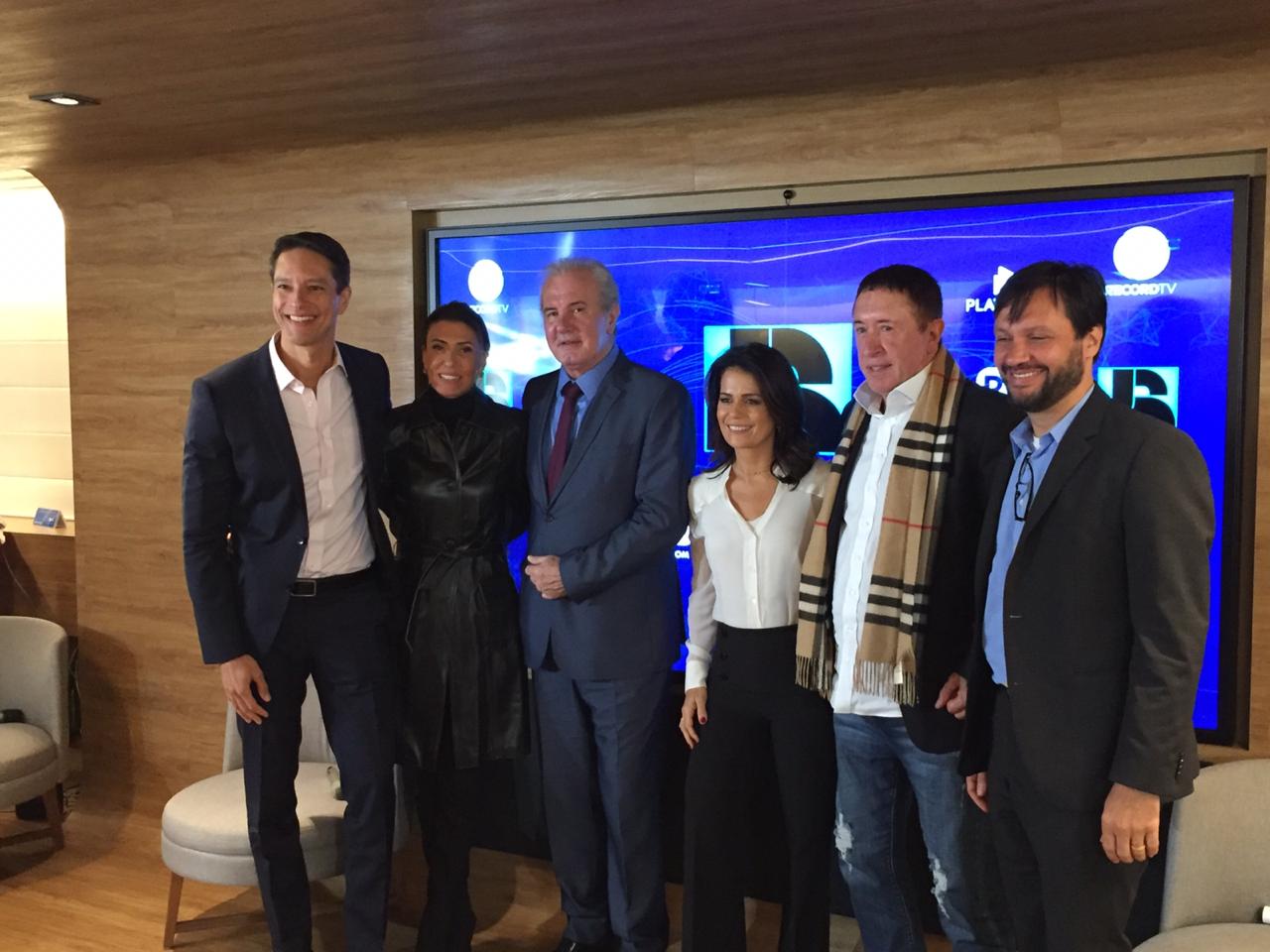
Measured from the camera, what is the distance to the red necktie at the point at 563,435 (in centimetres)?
279

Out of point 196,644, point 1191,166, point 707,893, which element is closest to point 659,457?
point 707,893

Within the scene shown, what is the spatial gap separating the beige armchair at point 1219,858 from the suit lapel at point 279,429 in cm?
223

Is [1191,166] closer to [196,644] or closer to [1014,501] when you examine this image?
[1014,501]

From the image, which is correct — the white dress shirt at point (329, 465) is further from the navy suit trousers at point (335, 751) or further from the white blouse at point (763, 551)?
the white blouse at point (763, 551)

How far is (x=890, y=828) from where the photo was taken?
241cm

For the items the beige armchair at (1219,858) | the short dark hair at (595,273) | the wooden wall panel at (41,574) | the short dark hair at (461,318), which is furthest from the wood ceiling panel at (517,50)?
the wooden wall panel at (41,574)


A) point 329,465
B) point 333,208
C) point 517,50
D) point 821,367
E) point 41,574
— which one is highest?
point 517,50

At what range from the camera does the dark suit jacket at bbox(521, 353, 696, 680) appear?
105 inches

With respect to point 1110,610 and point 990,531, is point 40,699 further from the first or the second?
point 1110,610

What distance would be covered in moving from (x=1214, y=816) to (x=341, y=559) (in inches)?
86.0

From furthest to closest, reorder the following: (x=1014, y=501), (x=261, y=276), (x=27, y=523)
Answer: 1. (x=27, y=523)
2. (x=261, y=276)
3. (x=1014, y=501)

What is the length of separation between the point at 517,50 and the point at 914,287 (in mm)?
1130

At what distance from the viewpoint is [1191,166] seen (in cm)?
269

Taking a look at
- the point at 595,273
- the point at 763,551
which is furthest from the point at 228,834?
the point at 595,273
